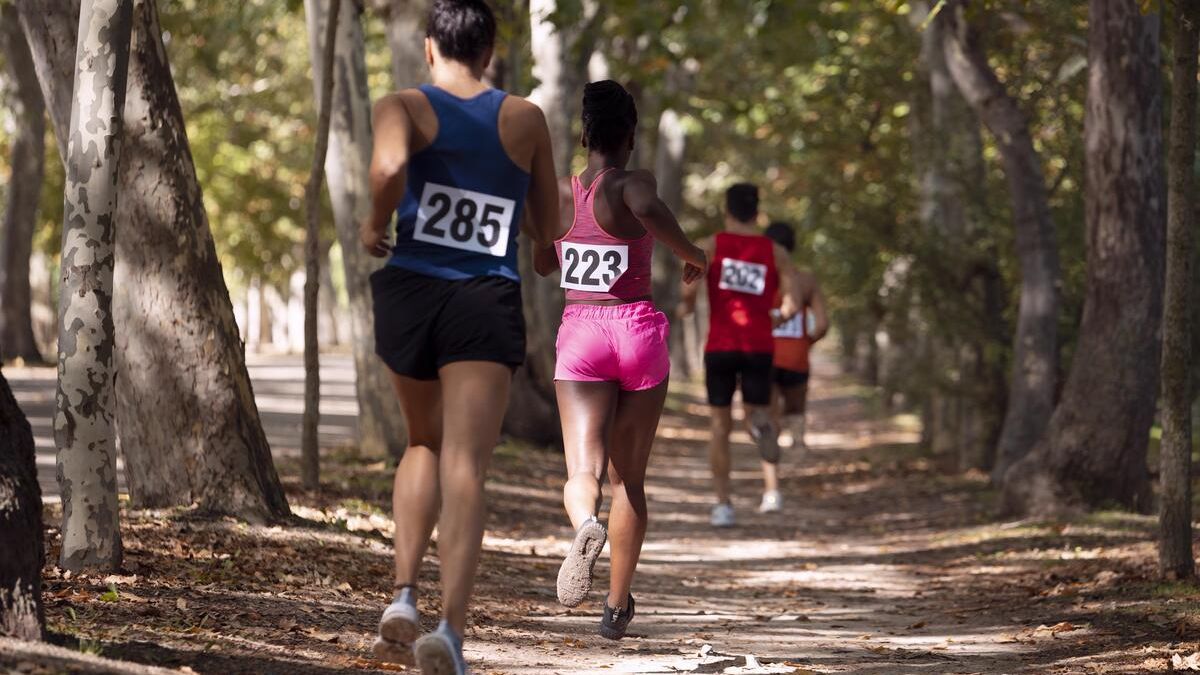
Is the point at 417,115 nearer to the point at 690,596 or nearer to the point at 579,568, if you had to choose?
the point at 579,568

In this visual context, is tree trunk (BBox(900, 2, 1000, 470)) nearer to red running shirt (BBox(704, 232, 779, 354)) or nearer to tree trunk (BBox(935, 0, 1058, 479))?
tree trunk (BBox(935, 0, 1058, 479))

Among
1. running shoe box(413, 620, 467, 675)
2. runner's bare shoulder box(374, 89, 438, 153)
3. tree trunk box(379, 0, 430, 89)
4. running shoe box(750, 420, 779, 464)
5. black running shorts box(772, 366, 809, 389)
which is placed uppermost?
tree trunk box(379, 0, 430, 89)

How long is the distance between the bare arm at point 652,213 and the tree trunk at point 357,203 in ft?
24.3

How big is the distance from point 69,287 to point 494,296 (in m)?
2.33

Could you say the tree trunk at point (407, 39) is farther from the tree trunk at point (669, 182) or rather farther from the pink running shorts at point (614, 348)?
the tree trunk at point (669, 182)

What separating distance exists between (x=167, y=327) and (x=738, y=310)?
17.3ft

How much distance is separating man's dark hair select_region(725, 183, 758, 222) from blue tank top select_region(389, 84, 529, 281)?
7.32 m

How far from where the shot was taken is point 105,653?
576cm

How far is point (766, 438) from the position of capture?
563 inches

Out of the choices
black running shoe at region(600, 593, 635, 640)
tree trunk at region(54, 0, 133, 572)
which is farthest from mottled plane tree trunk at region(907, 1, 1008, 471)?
tree trunk at region(54, 0, 133, 572)

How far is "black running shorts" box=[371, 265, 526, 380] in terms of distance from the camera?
18.0 ft

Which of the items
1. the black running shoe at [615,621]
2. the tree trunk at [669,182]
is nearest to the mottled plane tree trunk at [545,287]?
the tree trunk at [669,182]

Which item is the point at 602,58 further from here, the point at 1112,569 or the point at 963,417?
the point at 1112,569

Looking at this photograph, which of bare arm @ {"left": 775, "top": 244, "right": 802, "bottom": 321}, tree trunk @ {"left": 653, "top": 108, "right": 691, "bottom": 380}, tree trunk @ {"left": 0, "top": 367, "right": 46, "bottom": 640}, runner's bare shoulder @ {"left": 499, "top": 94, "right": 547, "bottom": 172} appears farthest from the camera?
tree trunk @ {"left": 653, "top": 108, "right": 691, "bottom": 380}
